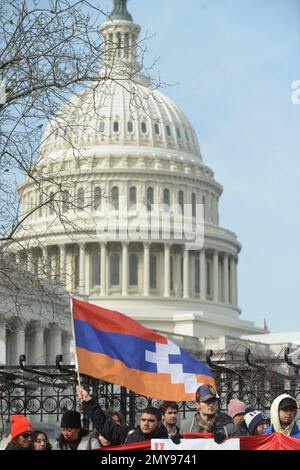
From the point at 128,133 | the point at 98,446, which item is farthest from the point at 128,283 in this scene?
the point at 98,446

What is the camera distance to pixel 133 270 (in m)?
139

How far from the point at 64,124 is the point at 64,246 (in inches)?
4416

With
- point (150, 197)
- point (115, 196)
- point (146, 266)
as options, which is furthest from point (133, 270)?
point (150, 197)

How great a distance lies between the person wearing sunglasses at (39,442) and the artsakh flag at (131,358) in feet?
3.26

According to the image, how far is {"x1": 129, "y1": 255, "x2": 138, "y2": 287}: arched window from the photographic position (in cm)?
13862

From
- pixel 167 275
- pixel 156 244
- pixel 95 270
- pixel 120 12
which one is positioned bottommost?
pixel 167 275

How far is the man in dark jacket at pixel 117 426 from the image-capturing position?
13188 millimetres

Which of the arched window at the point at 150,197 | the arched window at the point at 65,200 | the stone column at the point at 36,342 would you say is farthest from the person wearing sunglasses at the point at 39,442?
the arched window at the point at 150,197

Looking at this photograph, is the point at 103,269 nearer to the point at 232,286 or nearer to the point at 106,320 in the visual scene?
the point at 232,286

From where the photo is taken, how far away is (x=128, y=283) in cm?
13750
